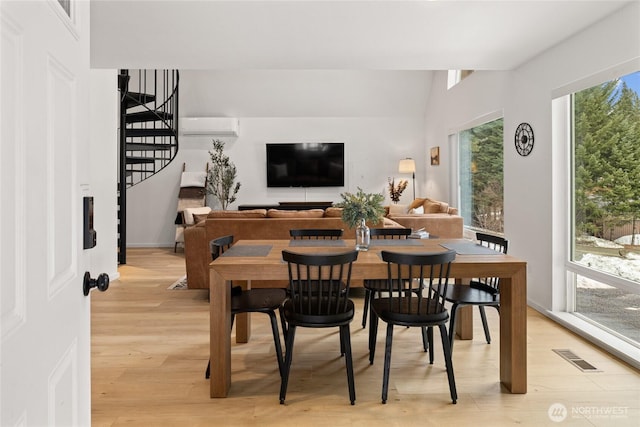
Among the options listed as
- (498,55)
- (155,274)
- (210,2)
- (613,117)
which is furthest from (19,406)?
(155,274)

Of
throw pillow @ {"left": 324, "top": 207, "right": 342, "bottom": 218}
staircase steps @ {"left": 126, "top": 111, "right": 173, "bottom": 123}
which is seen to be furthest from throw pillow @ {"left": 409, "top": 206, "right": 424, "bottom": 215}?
staircase steps @ {"left": 126, "top": 111, "right": 173, "bottom": 123}

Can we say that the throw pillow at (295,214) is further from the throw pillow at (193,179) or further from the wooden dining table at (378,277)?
the throw pillow at (193,179)

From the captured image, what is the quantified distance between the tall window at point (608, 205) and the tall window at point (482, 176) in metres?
1.99

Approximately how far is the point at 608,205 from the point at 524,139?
1233mm

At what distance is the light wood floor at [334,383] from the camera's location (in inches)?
86.8

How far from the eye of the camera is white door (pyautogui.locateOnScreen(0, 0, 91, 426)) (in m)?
0.63

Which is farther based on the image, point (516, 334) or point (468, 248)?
point (468, 248)

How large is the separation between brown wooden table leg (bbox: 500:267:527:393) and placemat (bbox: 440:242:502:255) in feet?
1.03

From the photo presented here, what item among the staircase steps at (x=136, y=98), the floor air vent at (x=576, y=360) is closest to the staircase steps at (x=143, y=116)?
the staircase steps at (x=136, y=98)

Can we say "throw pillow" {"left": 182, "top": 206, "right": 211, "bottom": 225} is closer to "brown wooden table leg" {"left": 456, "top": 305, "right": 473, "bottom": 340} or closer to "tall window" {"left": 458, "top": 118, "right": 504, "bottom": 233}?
"tall window" {"left": 458, "top": 118, "right": 504, "bottom": 233}

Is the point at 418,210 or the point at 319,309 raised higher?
the point at 418,210

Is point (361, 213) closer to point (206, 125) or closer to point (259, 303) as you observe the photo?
point (259, 303)

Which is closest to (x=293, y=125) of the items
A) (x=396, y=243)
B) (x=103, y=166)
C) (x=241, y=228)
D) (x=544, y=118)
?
(x=103, y=166)

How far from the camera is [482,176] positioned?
20.5ft
